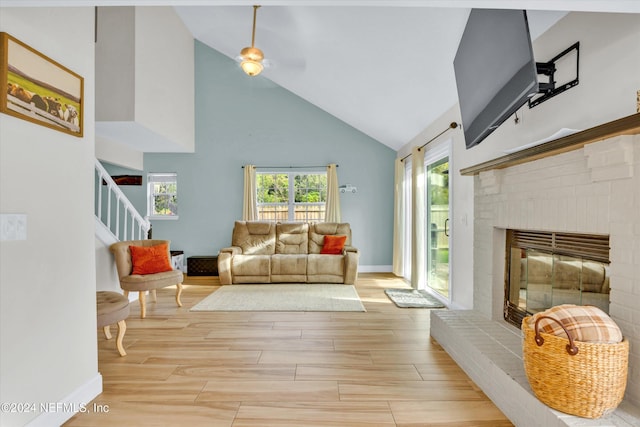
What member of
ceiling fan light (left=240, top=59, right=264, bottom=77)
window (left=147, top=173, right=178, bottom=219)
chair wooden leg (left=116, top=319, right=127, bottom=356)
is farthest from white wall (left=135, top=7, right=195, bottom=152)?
chair wooden leg (left=116, top=319, right=127, bottom=356)

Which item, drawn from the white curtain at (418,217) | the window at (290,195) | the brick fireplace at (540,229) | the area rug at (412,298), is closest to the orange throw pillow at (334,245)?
the window at (290,195)

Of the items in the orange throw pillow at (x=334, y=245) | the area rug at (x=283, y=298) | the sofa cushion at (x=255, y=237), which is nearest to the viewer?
the area rug at (x=283, y=298)

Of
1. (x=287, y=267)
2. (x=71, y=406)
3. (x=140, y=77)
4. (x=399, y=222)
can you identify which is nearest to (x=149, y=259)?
(x=287, y=267)

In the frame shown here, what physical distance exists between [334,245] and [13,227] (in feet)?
A: 14.7

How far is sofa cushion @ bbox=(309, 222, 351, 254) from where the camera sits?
5869 millimetres

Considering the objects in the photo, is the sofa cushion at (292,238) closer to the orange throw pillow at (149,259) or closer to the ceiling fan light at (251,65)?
the orange throw pillow at (149,259)

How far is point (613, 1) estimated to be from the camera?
1330 millimetres

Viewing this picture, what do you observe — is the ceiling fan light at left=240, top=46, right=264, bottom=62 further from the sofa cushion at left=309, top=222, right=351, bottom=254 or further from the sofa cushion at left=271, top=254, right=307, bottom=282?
the sofa cushion at left=309, top=222, right=351, bottom=254

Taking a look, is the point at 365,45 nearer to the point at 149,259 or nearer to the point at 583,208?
the point at 583,208

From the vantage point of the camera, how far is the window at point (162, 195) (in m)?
6.51

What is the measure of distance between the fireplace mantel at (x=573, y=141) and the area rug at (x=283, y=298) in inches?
89.0

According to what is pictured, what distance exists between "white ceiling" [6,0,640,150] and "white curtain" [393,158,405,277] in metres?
0.51

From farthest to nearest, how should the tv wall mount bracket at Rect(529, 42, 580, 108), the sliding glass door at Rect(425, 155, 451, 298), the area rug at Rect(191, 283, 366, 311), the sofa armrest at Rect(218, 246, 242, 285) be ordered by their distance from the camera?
the sofa armrest at Rect(218, 246, 242, 285) → the sliding glass door at Rect(425, 155, 451, 298) → the area rug at Rect(191, 283, 366, 311) → the tv wall mount bracket at Rect(529, 42, 580, 108)

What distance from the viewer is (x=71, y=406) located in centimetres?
183
